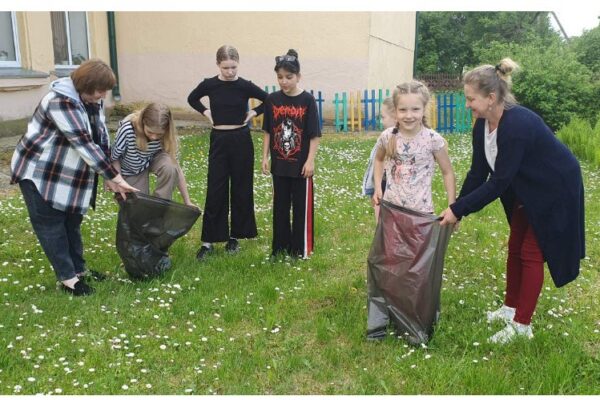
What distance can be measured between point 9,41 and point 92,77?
804 cm

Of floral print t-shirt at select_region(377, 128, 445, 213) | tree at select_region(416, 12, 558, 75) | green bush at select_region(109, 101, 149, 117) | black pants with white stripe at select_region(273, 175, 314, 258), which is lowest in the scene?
black pants with white stripe at select_region(273, 175, 314, 258)

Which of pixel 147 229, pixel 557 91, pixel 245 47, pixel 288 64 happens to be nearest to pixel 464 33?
pixel 557 91

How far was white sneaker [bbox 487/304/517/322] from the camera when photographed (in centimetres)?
388

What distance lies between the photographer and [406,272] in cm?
345

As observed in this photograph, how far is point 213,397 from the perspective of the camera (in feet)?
9.81

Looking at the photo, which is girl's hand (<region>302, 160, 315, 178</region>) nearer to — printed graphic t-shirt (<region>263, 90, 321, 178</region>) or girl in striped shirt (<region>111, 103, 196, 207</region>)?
printed graphic t-shirt (<region>263, 90, 321, 178</region>)

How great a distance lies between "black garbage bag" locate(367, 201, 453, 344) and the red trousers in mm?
490

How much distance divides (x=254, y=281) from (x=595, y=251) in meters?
3.28

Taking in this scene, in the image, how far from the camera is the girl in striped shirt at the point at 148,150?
436 cm

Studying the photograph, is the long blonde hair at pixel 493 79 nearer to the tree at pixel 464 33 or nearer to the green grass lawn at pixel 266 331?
the green grass lawn at pixel 266 331

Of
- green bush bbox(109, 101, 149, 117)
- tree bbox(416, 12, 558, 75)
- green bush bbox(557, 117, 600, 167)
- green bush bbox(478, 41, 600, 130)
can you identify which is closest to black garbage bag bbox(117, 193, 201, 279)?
green bush bbox(557, 117, 600, 167)

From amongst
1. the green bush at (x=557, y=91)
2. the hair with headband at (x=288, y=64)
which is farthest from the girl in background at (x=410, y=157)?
the green bush at (x=557, y=91)

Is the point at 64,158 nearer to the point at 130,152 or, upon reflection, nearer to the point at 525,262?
the point at 130,152

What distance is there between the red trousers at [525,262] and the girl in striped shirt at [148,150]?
2.41 meters
